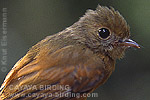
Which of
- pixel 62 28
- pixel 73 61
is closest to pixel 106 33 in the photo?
pixel 73 61

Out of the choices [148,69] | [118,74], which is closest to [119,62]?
[118,74]

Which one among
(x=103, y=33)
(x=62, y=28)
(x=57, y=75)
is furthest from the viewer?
(x=62, y=28)

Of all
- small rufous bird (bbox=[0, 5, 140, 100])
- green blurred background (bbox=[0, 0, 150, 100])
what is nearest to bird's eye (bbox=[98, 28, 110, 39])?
small rufous bird (bbox=[0, 5, 140, 100])

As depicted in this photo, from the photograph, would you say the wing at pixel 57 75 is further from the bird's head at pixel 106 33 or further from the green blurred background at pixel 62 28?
the green blurred background at pixel 62 28

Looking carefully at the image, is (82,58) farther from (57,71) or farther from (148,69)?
(148,69)

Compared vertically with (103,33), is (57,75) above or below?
below

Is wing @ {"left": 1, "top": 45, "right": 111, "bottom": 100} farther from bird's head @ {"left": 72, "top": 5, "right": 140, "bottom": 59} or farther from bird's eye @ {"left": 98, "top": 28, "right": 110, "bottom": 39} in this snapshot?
bird's eye @ {"left": 98, "top": 28, "right": 110, "bottom": 39}

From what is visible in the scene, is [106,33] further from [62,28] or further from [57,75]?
[62,28]
